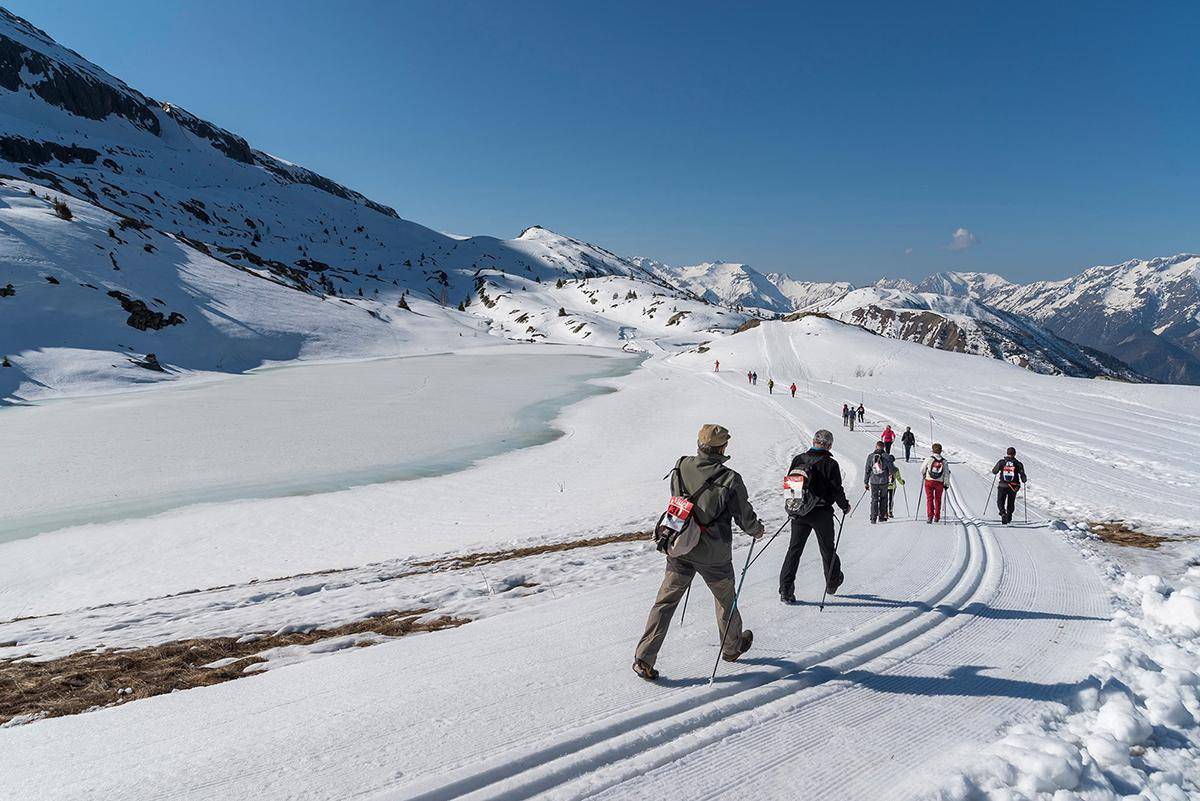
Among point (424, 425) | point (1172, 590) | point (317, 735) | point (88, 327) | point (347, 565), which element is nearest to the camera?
point (317, 735)

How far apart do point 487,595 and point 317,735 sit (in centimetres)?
425

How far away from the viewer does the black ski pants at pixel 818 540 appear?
6.71m

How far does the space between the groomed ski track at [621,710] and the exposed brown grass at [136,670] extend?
59 cm

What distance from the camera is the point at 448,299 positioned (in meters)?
174

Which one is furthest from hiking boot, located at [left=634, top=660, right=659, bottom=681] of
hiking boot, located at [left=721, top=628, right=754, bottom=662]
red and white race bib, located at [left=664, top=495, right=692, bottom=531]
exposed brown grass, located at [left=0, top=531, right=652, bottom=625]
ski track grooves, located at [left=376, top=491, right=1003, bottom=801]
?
exposed brown grass, located at [left=0, top=531, right=652, bottom=625]

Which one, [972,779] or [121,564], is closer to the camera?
[972,779]

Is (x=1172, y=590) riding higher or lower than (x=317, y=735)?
higher

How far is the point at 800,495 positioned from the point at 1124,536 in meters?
9.73

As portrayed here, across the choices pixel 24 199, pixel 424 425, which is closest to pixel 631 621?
pixel 424 425

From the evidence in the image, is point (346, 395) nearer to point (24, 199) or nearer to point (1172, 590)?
point (1172, 590)

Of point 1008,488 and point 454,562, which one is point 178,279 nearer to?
point 454,562

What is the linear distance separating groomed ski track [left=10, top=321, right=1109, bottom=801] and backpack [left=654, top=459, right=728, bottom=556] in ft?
4.18

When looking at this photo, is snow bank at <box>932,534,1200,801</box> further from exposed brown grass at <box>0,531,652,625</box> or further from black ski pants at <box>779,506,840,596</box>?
exposed brown grass at <box>0,531,652,625</box>

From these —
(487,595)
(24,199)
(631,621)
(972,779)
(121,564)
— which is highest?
(24,199)
